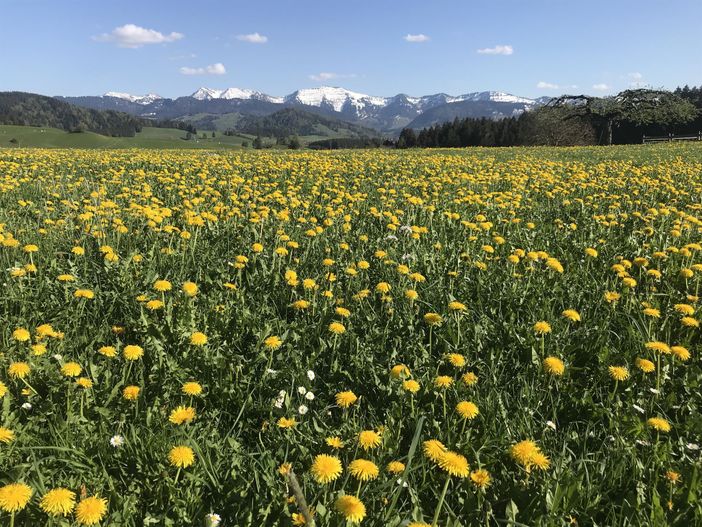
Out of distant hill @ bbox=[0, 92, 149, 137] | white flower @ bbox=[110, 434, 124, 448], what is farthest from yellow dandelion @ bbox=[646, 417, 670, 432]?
distant hill @ bbox=[0, 92, 149, 137]

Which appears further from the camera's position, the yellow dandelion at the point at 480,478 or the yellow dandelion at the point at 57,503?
the yellow dandelion at the point at 480,478

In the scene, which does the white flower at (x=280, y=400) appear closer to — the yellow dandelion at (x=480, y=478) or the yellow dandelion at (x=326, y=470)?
the yellow dandelion at (x=326, y=470)

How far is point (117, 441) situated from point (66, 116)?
659ft

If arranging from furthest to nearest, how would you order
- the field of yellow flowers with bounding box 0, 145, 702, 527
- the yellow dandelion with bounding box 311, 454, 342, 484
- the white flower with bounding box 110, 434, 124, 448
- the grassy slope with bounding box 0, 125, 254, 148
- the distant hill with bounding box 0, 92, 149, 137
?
the distant hill with bounding box 0, 92, 149, 137, the grassy slope with bounding box 0, 125, 254, 148, the white flower with bounding box 110, 434, 124, 448, the field of yellow flowers with bounding box 0, 145, 702, 527, the yellow dandelion with bounding box 311, 454, 342, 484

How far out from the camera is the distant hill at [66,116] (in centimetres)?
14825

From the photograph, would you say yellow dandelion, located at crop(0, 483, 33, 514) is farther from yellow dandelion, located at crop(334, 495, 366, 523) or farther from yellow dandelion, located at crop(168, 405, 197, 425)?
yellow dandelion, located at crop(334, 495, 366, 523)

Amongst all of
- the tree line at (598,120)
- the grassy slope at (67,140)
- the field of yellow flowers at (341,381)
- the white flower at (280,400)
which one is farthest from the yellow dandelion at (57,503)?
the grassy slope at (67,140)

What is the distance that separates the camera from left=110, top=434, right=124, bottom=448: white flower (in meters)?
1.85

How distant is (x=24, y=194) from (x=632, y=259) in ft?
24.9

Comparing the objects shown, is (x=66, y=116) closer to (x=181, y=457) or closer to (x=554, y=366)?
(x=181, y=457)

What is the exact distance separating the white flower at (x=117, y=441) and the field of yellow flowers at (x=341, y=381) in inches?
1.7

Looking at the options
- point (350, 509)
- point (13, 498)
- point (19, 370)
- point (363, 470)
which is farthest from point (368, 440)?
point (19, 370)

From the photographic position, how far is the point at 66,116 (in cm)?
16600

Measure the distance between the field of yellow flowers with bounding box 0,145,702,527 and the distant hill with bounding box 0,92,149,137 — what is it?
15740cm
